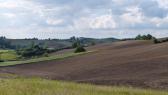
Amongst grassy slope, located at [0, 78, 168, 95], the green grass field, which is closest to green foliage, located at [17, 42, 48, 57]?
the green grass field

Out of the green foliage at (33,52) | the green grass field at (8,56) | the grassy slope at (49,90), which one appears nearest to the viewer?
the grassy slope at (49,90)

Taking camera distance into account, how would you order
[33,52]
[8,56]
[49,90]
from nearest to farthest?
[49,90]
[8,56]
[33,52]

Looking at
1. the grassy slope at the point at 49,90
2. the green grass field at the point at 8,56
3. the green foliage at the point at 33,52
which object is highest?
the grassy slope at the point at 49,90

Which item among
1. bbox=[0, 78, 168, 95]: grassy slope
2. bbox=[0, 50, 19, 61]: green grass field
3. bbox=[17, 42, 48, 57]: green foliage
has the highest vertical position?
bbox=[0, 78, 168, 95]: grassy slope

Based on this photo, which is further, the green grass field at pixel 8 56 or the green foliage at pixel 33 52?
the green foliage at pixel 33 52

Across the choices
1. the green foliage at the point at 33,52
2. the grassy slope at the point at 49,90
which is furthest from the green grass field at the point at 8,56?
the grassy slope at the point at 49,90

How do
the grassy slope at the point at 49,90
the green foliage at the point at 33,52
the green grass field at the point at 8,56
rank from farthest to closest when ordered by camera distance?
the green foliage at the point at 33,52 < the green grass field at the point at 8,56 < the grassy slope at the point at 49,90

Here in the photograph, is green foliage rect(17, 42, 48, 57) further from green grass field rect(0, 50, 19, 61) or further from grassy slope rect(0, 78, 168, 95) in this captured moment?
grassy slope rect(0, 78, 168, 95)

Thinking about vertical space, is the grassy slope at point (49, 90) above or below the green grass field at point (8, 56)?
above

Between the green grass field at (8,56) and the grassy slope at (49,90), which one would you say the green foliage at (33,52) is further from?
the grassy slope at (49,90)

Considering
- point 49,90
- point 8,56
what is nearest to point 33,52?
point 8,56

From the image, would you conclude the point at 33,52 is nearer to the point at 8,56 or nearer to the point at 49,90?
the point at 8,56

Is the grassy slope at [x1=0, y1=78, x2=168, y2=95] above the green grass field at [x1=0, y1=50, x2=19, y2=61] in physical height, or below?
above

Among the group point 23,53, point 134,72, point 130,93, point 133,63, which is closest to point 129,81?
point 134,72
